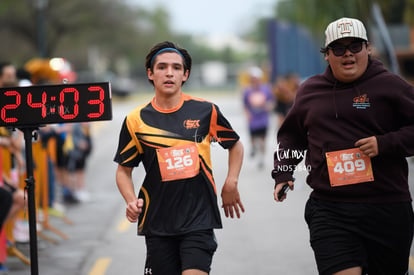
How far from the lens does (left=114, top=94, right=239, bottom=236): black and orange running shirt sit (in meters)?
5.09

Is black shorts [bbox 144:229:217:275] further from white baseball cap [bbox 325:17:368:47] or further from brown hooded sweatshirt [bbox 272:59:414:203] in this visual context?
white baseball cap [bbox 325:17:368:47]

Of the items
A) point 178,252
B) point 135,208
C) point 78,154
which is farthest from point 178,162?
point 78,154

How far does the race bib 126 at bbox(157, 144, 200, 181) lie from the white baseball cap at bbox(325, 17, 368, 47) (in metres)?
1.15

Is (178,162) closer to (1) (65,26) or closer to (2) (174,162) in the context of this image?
(2) (174,162)

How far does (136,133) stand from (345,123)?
1402 mm

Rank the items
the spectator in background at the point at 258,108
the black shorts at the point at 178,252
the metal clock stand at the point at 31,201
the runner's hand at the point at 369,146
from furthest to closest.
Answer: the spectator in background at the point at 258,108 → the metal clock stand at the point at 31,201 → the black shorts at the point at 178,252 → the runner's hand at the point at 369,146

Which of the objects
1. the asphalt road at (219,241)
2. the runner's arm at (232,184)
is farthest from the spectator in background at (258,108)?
the runner's arm at (232,184)

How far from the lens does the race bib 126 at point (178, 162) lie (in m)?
5.07

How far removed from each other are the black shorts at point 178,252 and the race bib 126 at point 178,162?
1.30 ft

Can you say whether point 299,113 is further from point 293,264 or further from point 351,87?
point 293,264

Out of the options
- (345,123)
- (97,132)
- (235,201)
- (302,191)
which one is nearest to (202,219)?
(235,201)

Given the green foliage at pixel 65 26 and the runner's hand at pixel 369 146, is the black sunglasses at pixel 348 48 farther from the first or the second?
the green foliage at pixel 65 26

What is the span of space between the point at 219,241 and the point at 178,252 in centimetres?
464

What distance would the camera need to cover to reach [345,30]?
4.92 m
